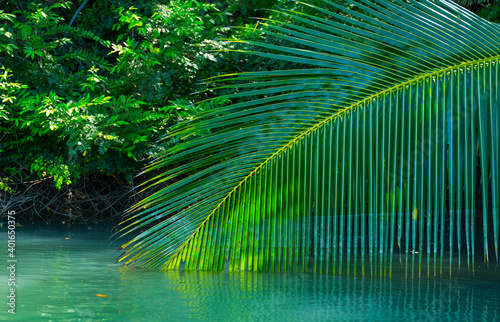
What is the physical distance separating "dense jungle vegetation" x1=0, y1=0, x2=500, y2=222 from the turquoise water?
2.71 metres

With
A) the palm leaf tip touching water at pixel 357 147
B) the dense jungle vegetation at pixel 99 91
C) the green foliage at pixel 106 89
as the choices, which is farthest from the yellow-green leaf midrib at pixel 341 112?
the green foliage at pixel 106 89

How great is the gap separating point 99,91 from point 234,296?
486cm

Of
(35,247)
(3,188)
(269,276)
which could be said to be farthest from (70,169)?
(269,276)

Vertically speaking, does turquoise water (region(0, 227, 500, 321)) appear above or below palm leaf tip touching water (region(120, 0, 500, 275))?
below

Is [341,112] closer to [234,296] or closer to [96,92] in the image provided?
[234,296]

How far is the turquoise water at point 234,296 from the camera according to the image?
314cm

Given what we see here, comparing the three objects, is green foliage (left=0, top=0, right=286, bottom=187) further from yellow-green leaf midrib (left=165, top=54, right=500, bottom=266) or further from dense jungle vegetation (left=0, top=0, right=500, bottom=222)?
yellow-green leaf midrib (left=165, top=54, right=500, bottom=266)

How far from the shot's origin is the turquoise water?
3139mm

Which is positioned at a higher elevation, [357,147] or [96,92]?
[96,92]

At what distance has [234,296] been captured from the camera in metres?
3.52

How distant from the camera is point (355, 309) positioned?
10.8ft

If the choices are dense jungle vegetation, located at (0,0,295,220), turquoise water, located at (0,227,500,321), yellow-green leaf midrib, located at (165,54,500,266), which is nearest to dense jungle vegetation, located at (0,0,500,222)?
dense jungle vegetation, located at (0,0,295,220)

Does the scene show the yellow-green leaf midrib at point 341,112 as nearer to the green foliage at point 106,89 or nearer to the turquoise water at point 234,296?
the turquoise water at point 234,296

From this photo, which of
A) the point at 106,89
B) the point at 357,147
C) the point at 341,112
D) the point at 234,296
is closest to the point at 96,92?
the point at 106,89
